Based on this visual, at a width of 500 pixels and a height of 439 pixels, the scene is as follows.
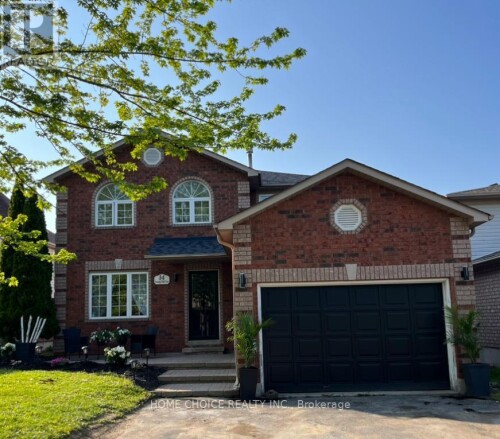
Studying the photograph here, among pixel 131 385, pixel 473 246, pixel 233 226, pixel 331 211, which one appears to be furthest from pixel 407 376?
pixel 473 246

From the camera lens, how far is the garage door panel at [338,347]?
1041 cm

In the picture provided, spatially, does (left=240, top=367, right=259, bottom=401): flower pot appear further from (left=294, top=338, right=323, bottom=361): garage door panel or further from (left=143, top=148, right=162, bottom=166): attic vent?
(left=143, top=148, right=162, bottom=166): attic vent

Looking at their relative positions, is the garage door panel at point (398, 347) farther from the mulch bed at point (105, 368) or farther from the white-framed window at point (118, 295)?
the white-framed window at point (118, 295)

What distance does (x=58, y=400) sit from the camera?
883 cm

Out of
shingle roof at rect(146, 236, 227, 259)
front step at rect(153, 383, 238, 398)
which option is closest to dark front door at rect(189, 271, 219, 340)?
shingle roof at rect(146, 236, 227, 259)

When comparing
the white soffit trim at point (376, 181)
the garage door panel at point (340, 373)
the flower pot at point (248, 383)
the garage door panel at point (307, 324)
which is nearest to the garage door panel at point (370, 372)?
the garage door panel at point (340, 373)

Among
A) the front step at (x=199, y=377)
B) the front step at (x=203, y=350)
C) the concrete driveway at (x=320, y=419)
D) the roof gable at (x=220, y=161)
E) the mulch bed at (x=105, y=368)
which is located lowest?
the concrete driveway at (x=320, y=419)

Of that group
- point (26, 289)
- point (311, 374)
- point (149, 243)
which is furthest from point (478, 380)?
point (26, 289)

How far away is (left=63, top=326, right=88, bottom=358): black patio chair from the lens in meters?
14.6

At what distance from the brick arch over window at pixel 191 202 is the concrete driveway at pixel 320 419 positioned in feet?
25.3

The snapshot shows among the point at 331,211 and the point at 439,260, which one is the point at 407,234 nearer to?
the point at 439,260

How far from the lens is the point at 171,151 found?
7.87 metres

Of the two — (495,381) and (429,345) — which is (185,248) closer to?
(429,345)

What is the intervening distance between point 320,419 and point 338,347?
2512 millimetres
